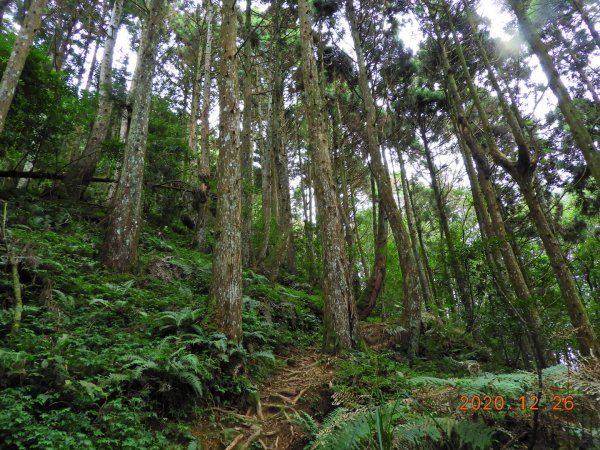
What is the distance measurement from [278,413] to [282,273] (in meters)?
9.60

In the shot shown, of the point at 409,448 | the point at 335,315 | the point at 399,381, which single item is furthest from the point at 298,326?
the point at 409,448

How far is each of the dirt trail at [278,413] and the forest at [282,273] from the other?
0.03 m

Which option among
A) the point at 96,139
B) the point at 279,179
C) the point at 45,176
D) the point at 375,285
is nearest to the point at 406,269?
the point at 375,285

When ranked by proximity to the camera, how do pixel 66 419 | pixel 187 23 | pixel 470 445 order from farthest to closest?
pixel 187 23 → pixel 66 419 → pixel 470 445

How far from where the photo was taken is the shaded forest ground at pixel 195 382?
2135 mm

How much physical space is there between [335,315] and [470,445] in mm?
4582

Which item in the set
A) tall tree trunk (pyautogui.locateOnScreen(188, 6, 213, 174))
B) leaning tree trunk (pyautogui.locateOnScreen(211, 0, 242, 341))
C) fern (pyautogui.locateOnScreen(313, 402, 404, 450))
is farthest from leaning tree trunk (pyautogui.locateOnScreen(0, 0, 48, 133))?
fern (pyautogui.locateOnScreen(313, 402, 404, 450))

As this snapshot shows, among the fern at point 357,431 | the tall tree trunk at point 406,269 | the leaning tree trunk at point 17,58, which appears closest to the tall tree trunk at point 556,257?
the tall tree trunk at point 406,269

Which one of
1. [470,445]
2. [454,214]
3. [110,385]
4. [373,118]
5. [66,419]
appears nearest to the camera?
[470,445]

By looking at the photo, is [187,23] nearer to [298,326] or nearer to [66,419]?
[298,326]

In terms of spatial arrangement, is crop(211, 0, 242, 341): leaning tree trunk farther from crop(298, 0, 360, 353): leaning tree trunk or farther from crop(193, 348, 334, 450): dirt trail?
crop(298, 0, 360, 353): leaning tree trunk

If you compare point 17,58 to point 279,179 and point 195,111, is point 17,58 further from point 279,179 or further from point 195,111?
point 279,179

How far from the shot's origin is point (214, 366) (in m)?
4.35

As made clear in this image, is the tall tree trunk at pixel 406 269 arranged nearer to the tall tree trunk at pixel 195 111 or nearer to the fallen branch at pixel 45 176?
the fallen branch at pixel 45 176
